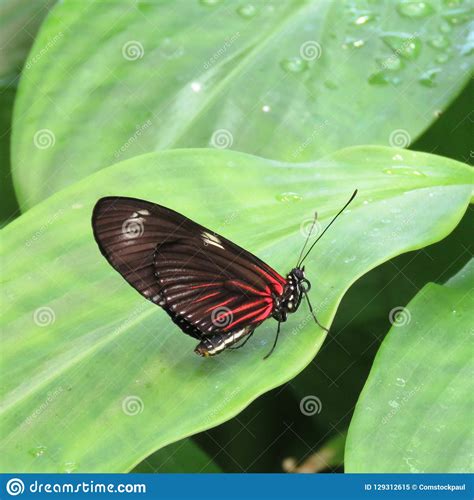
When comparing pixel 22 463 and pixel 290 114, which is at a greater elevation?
A: pixel 290 114

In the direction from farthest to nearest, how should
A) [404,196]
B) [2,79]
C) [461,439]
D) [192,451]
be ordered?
[2,79] → [192,451] → [404,196] → [461,439]

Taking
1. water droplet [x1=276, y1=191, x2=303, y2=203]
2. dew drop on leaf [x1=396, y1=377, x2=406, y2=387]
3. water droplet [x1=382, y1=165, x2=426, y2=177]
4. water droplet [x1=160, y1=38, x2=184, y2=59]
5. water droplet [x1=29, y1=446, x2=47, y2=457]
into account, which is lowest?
water droplet [x1=29, y1=446, x2=47, y2=457]

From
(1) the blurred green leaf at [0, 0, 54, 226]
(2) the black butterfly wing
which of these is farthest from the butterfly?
(1) the blurred green leaf at [0, 0, 54, 226]

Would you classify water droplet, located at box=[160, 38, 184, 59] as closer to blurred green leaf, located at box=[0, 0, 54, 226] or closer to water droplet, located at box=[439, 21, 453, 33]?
blurred green leaf, located at box=[0, 0, 54, 226]

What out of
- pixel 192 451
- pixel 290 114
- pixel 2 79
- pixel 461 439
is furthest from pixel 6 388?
pixel 2 79

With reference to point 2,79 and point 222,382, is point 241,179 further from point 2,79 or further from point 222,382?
point 2,79

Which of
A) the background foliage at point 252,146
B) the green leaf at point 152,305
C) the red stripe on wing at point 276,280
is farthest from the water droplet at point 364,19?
the red stripe on wing at point 276,280

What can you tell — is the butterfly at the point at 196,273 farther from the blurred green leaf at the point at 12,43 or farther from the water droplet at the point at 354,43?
the blurred green leaf at the point at 12,43
